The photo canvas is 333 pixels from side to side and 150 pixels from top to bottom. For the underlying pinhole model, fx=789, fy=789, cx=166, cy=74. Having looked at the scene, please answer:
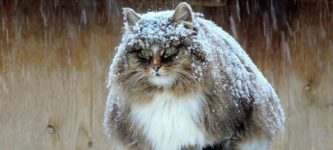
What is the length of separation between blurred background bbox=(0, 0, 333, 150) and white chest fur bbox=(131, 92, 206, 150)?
189 centimetres

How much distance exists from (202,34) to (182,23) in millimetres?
114

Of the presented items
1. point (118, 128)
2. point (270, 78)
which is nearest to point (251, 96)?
point (118, 128)

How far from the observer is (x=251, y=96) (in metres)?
3.76

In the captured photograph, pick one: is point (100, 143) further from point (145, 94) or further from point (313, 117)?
point (145, 94)

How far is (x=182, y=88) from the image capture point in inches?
139

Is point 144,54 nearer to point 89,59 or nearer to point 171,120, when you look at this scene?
point 171,120

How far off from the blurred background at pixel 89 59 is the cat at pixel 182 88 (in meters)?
1.72

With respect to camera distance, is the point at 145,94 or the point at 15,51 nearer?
the point at 145,94

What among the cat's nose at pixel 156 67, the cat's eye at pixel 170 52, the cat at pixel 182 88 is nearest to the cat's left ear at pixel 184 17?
the cat at pixel 182 88

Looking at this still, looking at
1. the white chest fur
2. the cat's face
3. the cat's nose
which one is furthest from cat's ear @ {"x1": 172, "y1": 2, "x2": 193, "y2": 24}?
the white chest fur

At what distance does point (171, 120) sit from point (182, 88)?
169mm

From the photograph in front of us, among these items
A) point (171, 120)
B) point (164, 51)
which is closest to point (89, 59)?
point (171, 120)

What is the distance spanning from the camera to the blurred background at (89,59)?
5508mm

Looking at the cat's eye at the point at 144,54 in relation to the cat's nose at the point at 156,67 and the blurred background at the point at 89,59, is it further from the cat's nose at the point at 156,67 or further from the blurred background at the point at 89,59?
the blurred background at the point at 89,59
